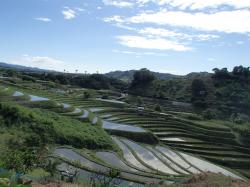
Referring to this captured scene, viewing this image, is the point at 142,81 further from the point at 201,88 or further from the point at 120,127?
the point at 120,127

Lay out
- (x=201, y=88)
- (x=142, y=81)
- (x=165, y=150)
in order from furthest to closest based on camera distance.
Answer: (x=142, y=81), (x=201, y=88), (x=165, y=150)

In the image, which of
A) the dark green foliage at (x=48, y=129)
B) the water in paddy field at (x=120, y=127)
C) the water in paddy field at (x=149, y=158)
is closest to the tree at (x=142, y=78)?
the water in paddy field at (x=120, y=127)

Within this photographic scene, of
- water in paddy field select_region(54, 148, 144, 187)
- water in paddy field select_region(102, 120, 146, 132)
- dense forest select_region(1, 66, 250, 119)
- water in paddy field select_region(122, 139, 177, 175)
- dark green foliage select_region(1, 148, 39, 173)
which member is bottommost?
water in paddy field select_region(122, 139, 177, 175)

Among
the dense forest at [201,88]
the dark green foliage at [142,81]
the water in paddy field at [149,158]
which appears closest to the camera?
the water in paddy field at [149,158]

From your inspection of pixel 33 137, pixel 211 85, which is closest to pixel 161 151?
pixel 33 137

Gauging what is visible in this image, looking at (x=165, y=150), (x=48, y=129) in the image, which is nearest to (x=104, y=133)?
(x=165, y=150)

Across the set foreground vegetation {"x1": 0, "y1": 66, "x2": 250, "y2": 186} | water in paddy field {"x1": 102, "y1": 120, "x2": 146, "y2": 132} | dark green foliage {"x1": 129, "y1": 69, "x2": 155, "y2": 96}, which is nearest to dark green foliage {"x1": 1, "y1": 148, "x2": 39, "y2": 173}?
foreground vegetation {"x1": 0, "y1": 66, "x2": 250, "y2": 186}

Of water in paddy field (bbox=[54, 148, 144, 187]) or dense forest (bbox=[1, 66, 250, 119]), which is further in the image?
dense forest (bbox=[1, 66, 250, 119])

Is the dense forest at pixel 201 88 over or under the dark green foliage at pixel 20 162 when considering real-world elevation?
over

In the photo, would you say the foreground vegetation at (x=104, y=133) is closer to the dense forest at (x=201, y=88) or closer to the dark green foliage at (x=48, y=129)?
the dark green foliage at (x=48, y=129)

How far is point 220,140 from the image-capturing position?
4816cm

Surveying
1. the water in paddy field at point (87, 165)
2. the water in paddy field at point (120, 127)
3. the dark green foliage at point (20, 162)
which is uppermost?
the dark green foliage at point (20, 162)

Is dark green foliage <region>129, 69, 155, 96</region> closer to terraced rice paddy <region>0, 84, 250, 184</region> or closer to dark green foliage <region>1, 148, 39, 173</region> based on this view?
terraced rice paddy <region>0, 84, 250, 184</region>

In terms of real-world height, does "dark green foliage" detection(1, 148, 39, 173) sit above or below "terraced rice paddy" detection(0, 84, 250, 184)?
above
